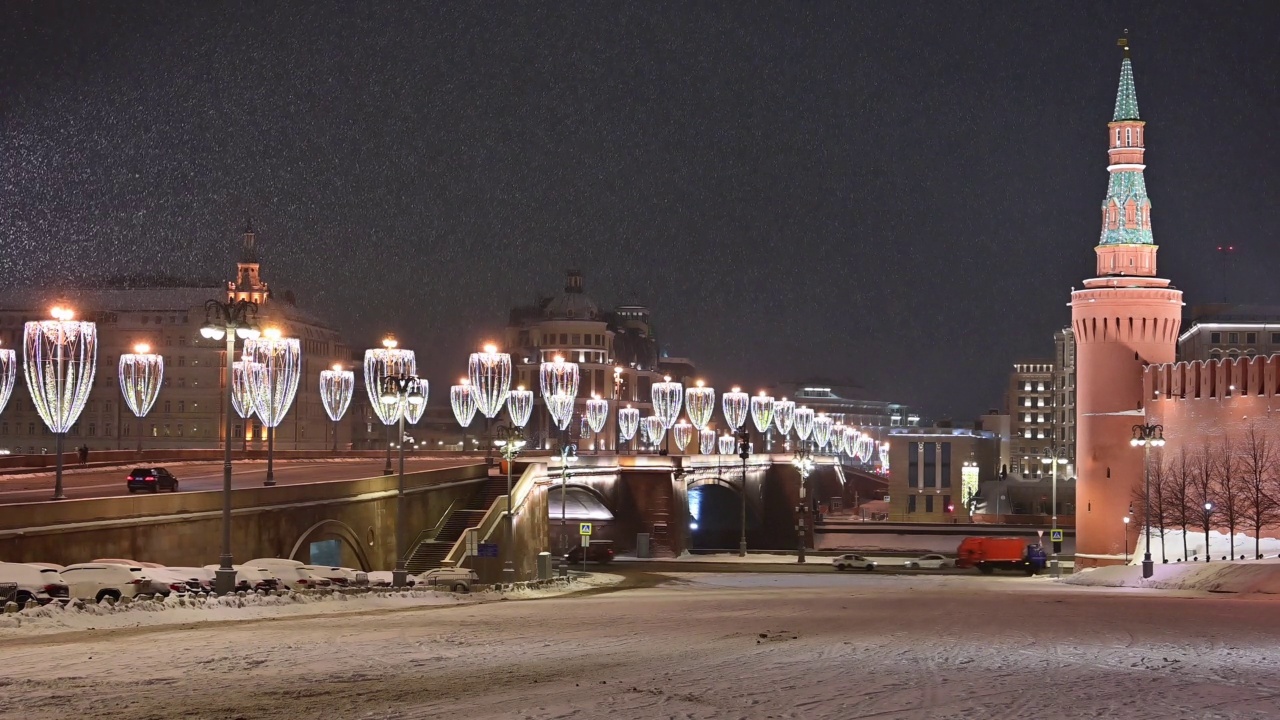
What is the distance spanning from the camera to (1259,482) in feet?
205

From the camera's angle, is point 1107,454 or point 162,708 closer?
point 162,708

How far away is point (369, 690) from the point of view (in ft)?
58.5

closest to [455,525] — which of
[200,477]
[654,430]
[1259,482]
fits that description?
[200,477]

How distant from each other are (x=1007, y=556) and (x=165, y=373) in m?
97.8

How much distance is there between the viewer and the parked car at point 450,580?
43312 millimetres

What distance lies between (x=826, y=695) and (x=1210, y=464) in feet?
183

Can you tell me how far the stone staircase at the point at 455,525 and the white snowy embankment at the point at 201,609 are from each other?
1841 cm

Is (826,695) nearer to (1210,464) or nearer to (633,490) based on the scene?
(1210,464)

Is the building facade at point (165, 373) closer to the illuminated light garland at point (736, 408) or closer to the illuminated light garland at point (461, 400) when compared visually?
the illuminated light garland at point (461, 400)

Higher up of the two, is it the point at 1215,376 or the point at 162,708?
the point at 1215,376

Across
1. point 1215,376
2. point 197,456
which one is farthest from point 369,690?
point 197,456

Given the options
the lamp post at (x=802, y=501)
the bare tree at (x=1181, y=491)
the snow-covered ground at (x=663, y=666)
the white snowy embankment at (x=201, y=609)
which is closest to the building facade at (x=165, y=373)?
the lamp post at (x=802, y=501)

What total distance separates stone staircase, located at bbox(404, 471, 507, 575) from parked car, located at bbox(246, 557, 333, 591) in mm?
17361

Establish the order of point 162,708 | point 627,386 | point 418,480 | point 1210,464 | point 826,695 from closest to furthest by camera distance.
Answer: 1. point 162,708
2. point 826,695
3. point 418,480
4. point 1210,464
5. point 627,386
